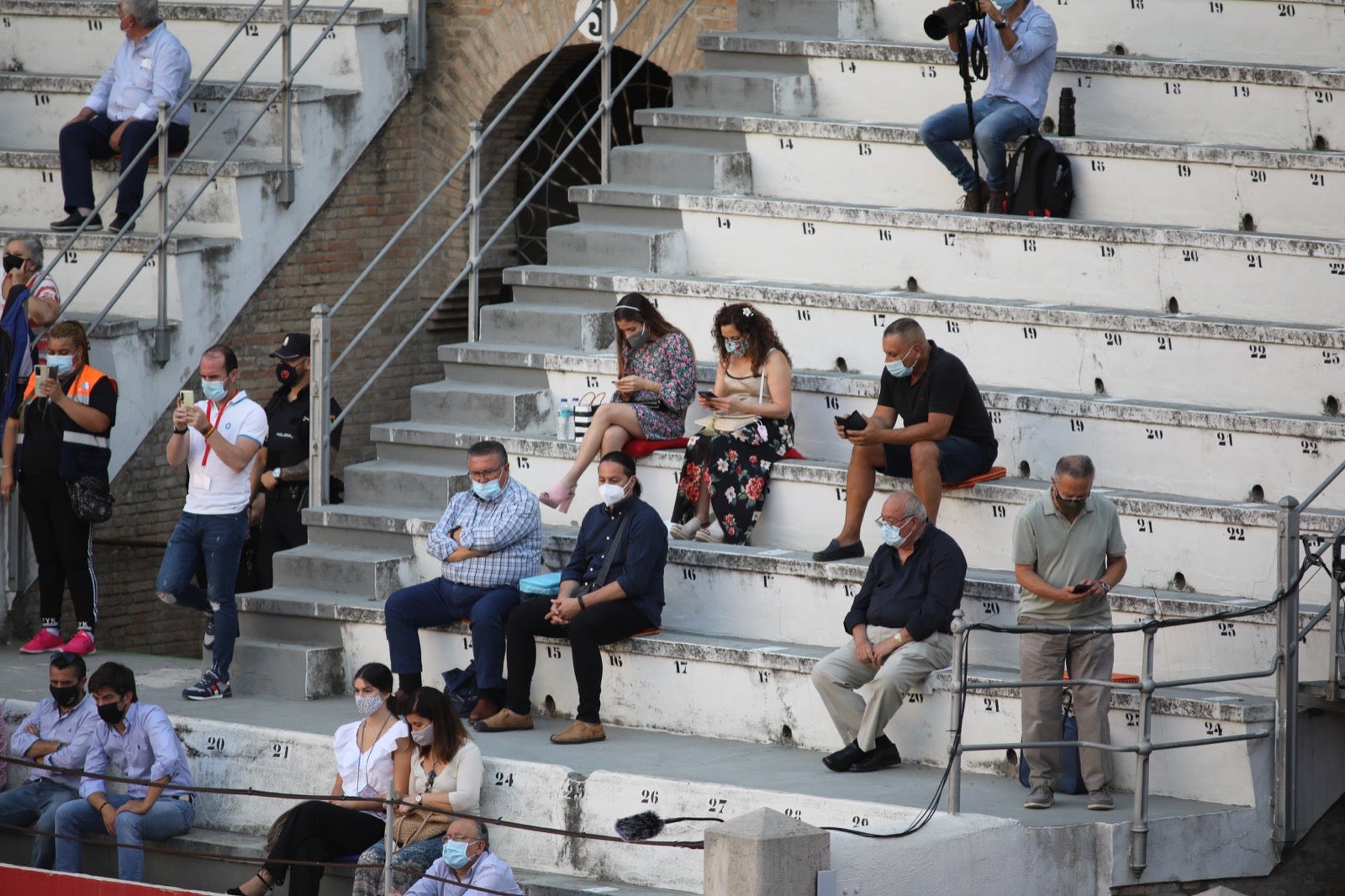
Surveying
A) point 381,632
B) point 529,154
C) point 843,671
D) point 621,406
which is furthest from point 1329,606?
point 529,154

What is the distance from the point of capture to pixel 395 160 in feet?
50.0

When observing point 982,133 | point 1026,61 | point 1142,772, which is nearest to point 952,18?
point 1026,61

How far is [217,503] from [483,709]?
201cm

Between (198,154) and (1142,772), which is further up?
(198,154)

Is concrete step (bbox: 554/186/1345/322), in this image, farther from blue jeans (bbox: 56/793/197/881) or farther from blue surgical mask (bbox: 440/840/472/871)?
blue surgical mask (bbox: 440/840/472/871)

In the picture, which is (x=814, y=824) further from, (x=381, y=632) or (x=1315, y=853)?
(x=381, y=632)

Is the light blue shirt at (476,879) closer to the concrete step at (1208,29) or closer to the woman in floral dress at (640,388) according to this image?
the woman in floral dress at (640,388)

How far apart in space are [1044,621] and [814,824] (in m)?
1.53

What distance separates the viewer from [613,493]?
10.4 meters

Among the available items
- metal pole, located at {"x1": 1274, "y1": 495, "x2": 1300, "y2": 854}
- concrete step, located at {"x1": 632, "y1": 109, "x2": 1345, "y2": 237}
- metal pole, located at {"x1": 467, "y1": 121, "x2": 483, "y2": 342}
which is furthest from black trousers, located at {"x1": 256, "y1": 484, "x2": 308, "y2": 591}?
metal pole, located at {"x1": 1274, "y1": 495, "x2": 1300, "y2": 854}

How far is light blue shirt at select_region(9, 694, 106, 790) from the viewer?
33.7ft

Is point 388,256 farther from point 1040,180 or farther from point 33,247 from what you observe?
point 1040,180

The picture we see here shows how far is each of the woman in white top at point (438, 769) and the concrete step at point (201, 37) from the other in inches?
264

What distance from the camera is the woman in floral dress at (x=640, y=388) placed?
444 inches
